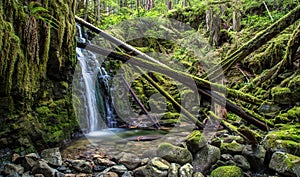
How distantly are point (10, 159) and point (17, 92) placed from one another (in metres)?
1.02

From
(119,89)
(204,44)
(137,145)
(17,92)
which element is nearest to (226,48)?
(204,44)

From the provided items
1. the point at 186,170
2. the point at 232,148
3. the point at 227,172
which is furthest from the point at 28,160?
the point at 232,148

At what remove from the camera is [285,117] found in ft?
17.6

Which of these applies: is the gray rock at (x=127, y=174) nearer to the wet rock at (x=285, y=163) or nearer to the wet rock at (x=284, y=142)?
the wet rock at (x=285, y=163)

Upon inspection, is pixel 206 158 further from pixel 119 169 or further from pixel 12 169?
pixel 12 169

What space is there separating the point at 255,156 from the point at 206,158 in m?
0.72

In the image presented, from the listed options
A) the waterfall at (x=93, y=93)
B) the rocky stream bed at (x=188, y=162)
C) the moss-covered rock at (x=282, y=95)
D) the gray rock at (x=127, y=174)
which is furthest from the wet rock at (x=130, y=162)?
the moss-covered rock at (x=282, y=95)

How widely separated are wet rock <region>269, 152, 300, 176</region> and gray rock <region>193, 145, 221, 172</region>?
77cm

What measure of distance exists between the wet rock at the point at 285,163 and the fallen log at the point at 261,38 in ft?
10.4

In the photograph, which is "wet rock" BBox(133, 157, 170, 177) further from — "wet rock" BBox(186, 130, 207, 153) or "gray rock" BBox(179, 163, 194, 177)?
"wet rock" BBox(186, 130, 207, 153)

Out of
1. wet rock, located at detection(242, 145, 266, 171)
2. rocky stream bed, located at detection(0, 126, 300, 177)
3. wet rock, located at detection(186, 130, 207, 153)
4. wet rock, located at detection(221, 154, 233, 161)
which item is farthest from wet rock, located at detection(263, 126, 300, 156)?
wet rock, located at detection(186, 130, 207, 153)

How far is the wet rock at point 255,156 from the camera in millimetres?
3596

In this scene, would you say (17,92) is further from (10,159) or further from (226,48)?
(226,48)

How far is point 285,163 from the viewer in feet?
10.4
